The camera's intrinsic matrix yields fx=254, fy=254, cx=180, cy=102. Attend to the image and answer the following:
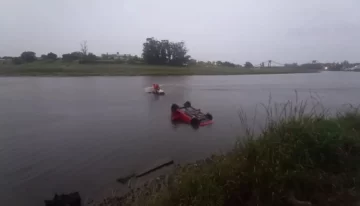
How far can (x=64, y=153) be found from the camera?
1055 cm

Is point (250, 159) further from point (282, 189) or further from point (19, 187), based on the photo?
point (19, 187)

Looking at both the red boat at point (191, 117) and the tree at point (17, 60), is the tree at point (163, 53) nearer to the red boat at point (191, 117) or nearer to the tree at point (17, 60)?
Answer: the tree at point (17, 60)

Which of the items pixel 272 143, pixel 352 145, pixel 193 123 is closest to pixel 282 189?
pixel 272 143

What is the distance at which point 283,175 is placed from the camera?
382 centimetres

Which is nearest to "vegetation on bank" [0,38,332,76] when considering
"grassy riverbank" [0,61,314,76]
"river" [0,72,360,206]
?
"grassy riverbank" [0,61,314,76]

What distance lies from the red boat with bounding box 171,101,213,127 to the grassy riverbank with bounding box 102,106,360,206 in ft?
35.7

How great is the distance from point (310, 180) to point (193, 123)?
11874 mm

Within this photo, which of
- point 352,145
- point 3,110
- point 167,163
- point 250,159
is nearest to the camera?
point 250,159

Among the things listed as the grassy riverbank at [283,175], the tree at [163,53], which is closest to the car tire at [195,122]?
the grassy riverbank at [283,175]

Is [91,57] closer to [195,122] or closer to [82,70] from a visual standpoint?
[82,70]

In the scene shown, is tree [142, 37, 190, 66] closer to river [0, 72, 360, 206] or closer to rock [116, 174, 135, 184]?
river [0, 72, 360, 206]

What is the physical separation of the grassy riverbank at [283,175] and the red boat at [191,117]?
1088 cm

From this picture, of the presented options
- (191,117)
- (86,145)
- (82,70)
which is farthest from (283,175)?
(82,70)

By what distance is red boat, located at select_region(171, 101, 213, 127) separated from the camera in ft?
51.5
